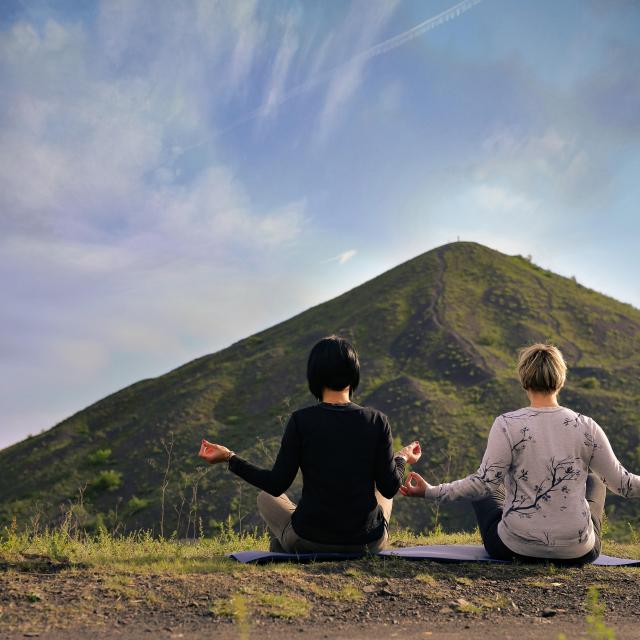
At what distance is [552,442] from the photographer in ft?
18.9

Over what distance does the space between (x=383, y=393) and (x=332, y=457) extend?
2911cm

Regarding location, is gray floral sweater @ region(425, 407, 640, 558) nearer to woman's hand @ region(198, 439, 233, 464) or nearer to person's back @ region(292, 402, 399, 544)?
person's back @ region(292, 402, 399, 544)

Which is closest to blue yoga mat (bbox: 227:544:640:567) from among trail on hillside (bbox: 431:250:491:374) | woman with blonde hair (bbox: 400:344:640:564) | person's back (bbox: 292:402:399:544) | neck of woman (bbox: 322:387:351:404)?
person's back (bbox: 292:402:399:544)

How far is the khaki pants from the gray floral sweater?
74 cm

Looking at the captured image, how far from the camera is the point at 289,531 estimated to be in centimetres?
611

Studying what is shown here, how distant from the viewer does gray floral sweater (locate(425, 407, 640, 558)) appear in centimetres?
577

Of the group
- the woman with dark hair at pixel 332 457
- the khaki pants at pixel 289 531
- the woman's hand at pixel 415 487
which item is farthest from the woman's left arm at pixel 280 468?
the woman's hand at pixel 415 487

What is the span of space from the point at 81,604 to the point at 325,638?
1768mm

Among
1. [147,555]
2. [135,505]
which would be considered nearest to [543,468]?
[147,555]

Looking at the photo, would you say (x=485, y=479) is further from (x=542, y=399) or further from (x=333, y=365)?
(x=333, y=365)

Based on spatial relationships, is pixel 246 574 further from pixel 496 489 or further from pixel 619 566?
pixel 619 566

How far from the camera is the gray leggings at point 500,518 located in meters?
6.21

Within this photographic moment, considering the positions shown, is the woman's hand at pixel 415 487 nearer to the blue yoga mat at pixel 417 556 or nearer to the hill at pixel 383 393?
the blue yoga mat at pixel 417 556

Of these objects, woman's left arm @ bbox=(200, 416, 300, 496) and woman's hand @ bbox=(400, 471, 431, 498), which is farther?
woman's hand @ bbox=(400, 471, 431, 498)
